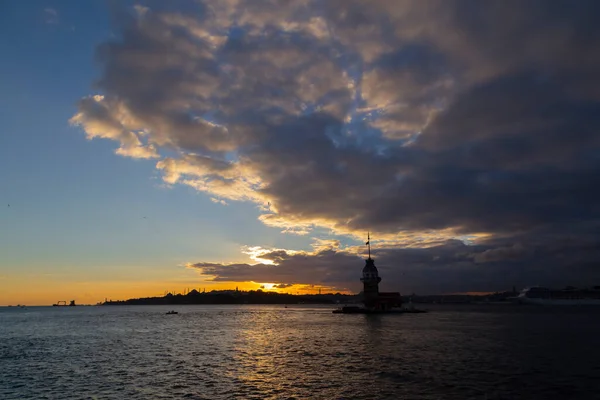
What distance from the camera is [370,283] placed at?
190375mm

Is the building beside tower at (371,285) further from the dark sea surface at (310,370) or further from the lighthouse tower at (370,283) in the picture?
the dark sea surface at (310,370)

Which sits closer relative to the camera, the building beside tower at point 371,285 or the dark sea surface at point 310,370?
the dark sea surface at point 310,370

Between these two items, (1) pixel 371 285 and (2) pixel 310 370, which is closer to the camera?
(2) pixel 310 370

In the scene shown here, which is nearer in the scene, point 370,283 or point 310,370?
point 310,370

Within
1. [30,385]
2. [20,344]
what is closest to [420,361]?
[30,385]

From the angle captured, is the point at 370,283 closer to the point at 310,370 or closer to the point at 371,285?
the point at 371,285

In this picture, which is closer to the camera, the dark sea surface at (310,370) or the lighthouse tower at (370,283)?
the dark sea surface at (310,370)

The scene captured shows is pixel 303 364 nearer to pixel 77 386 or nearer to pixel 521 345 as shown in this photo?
pixel 77 386

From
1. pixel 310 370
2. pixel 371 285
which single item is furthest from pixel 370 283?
pixel 310 370

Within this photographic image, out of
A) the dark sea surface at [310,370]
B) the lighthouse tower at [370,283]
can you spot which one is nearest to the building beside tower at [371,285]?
the lighthouse tower at [370,283]

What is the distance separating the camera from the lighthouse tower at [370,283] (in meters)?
190

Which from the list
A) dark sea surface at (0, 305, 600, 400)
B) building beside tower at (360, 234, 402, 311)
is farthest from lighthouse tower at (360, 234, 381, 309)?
dark sea surface at (0, 305, 600, 400)

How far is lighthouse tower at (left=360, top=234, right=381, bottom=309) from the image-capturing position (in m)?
190

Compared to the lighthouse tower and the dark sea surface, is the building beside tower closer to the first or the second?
the lighthouse tower
